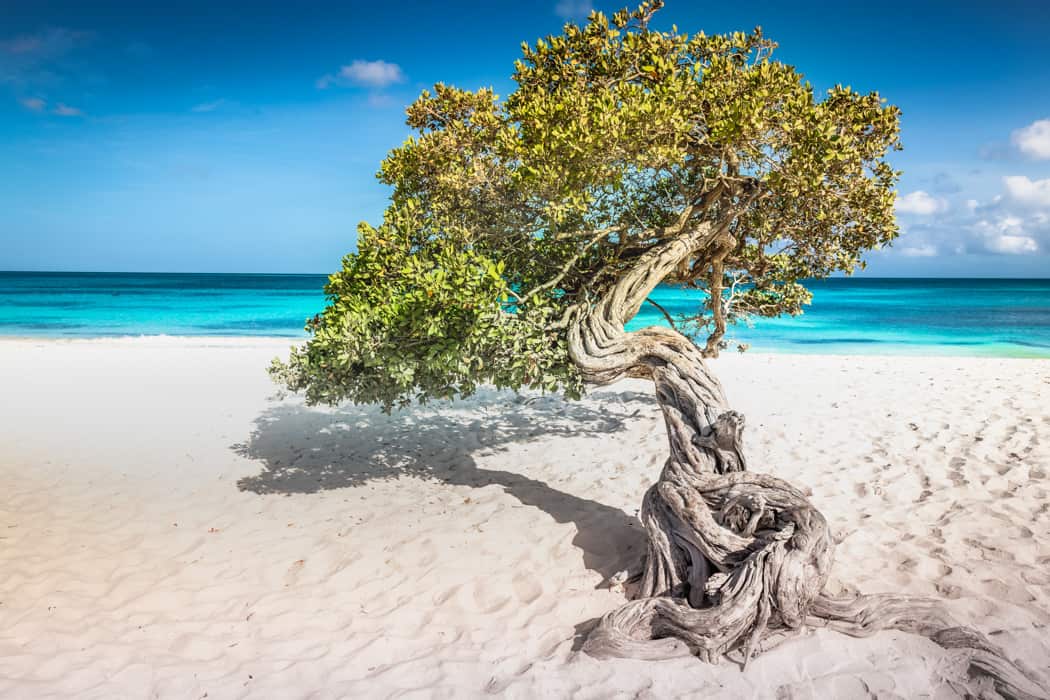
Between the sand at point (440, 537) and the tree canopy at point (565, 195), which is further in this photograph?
the tree canopy at point (565, 195)

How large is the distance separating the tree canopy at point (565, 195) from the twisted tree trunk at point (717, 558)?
2.79 ft

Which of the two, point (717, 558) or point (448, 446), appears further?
point (448, 446)

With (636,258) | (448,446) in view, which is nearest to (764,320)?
(448,446)

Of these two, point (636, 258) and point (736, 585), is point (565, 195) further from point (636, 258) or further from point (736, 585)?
point (736, 585)

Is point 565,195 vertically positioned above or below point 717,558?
above

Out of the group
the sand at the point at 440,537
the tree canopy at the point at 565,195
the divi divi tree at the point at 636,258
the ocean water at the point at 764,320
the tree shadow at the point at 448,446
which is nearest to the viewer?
the sand at the point at 440,537

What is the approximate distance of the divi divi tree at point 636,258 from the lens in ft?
15.8

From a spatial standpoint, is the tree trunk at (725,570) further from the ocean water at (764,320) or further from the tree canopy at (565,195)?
the ocean water at (764,320)

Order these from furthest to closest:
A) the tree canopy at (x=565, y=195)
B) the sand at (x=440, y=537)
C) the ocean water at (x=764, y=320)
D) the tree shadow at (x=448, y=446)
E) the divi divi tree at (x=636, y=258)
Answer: the ocean water at (x=764, y=320), the tree shadow at (x=448, y=446), the tree canopy at (x=565, y=195), the divi divi tree at (x=636, y=258), the sand at (x=440, y=537)

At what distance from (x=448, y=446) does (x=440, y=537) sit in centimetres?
355

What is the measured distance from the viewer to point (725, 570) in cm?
507

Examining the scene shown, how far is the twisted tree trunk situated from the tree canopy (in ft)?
2.79

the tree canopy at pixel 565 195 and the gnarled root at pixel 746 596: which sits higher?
the tree canopy at pixel 565 195

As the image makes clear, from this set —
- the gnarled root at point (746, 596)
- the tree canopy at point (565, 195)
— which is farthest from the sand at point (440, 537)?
the tree canopy at point (565, 195)
